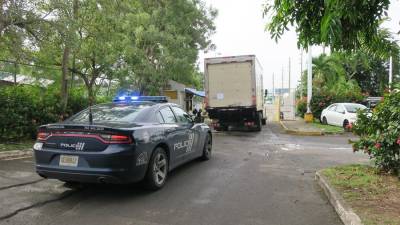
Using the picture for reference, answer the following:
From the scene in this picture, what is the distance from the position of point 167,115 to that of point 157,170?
1389 millimetres

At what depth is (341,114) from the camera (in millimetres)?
20781

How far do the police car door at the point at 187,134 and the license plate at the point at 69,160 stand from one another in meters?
2.38

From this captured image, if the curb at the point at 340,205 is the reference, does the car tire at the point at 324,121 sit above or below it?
above

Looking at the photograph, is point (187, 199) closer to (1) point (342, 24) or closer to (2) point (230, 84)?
(1) point (342, 24)

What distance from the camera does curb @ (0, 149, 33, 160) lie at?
1009cm

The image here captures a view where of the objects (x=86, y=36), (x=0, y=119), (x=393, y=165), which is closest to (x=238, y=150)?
(x=393, y=165)

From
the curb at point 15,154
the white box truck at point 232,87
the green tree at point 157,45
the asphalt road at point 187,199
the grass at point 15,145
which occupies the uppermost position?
the green tree at point 157,45

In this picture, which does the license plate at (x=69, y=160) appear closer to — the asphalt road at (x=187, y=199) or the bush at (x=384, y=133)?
the asphalt road at (x=187, y=199)

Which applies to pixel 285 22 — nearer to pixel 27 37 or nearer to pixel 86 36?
pixel 27 37

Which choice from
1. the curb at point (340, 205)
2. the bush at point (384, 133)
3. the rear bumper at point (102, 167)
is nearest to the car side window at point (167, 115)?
the rear bumper at point (102, 167)

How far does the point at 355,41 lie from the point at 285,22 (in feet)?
2.83

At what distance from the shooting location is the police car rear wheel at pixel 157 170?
21.2 feet

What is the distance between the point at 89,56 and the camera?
20859mm

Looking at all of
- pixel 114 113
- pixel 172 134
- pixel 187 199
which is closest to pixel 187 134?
pixel 172 134
